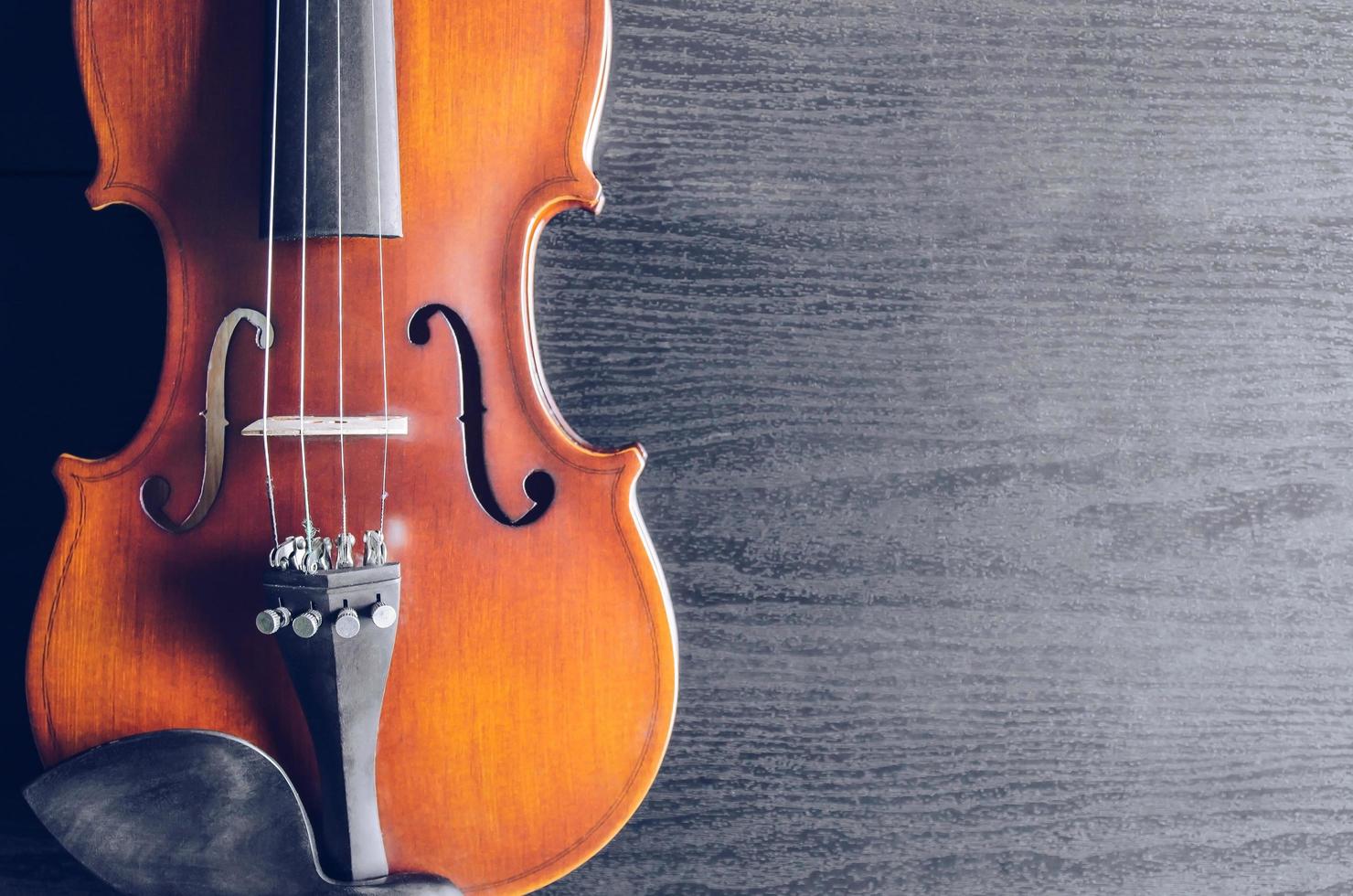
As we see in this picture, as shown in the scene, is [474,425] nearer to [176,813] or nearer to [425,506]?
[425,506]

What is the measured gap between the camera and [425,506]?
0.61m

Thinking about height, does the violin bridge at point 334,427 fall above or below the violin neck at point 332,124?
below

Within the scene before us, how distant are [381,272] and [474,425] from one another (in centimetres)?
13

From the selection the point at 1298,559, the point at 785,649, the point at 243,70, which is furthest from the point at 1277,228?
the point at 243,70

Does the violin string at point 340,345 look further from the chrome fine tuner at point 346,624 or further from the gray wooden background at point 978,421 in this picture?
the gray wooden background at point 978,421

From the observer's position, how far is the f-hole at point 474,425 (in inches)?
24.2

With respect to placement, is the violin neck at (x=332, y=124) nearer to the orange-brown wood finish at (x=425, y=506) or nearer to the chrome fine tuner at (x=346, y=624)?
the orange-brown wood finish at (x=425, y=506)

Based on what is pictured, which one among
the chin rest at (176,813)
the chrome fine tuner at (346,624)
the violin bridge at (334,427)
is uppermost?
the violin bridge at (334,427)

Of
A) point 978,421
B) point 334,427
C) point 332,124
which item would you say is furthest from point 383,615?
point 978,421

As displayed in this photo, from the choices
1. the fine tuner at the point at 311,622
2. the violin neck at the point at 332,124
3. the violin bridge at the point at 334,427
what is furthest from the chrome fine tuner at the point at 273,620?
the violin neck at the point at 332,124

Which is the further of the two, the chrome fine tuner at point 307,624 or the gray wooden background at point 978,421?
the gray wooden background at point 978,421

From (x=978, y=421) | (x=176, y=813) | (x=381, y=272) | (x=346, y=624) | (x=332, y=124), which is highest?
(x=332, y=124)

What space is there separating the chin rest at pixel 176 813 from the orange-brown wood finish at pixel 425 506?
24 millimetres

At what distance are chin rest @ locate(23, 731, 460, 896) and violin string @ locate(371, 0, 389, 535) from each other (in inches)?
7.3
